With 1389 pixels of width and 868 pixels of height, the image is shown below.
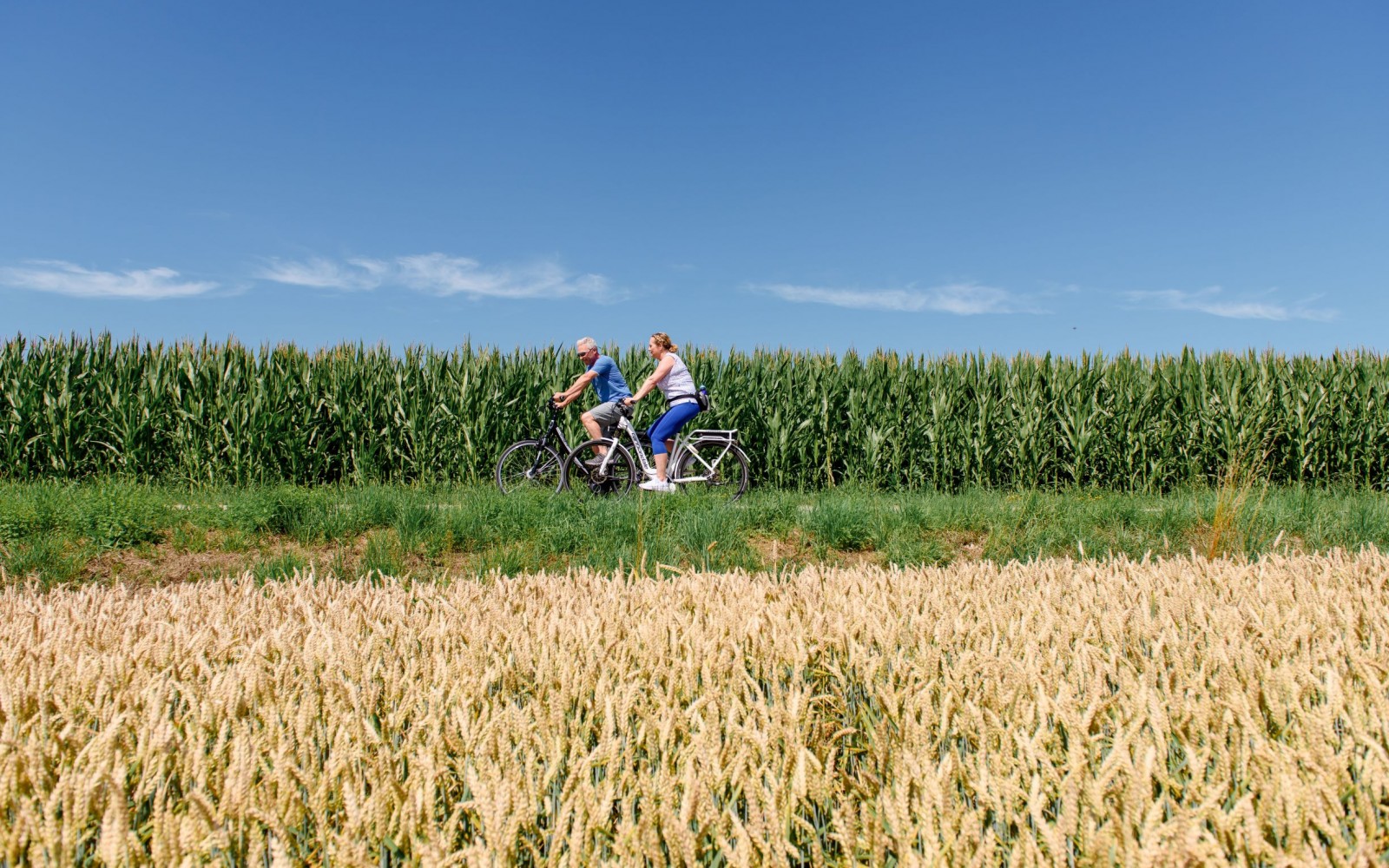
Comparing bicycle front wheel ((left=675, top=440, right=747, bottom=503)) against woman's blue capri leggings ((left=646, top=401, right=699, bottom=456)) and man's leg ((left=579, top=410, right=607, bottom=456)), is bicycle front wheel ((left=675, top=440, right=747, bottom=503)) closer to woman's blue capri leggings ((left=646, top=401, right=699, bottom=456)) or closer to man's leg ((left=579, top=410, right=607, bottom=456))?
woman's blue capri leggings ((left=646, top=401, right=699, bottom=456))

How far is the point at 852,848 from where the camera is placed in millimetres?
1351

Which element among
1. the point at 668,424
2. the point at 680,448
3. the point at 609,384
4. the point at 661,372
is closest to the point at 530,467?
the point at 609,384

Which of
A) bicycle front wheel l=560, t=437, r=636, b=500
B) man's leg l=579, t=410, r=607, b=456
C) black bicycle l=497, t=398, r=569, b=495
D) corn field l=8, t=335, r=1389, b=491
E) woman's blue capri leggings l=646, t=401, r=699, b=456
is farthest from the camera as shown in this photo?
corn field l=8, t=335, r=1389, b=491

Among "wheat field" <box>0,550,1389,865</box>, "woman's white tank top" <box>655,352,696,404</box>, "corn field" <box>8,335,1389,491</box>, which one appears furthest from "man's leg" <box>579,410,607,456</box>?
"wheat field" <box>0,550,1389,865</box>

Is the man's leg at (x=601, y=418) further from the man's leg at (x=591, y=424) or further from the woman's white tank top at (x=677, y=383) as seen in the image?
the woman's white tank top at (x=677, y=383)

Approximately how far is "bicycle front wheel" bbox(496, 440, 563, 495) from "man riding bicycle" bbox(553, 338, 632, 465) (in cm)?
81

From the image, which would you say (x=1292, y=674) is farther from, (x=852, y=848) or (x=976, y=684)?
(x=852, y=848)

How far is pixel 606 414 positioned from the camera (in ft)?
35.5

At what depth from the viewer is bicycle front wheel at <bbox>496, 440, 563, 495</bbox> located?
11359mm

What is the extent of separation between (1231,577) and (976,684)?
2.12 metres

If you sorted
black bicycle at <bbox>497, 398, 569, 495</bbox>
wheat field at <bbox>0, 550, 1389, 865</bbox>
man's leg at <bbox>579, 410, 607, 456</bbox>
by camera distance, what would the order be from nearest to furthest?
wheat field at <bbox>0, 550, 1389, 865</bbox>, man's leg at <bbox>579, 410, 607, 456</bbox>, black bicycle at <bbox>497, 398, 569, 495</bbox>

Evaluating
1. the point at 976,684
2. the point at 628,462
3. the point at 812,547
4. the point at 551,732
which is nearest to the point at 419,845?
the point at 551,732

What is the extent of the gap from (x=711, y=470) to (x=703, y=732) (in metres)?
9.82

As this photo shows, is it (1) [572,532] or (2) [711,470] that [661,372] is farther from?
(1) [572,532]
